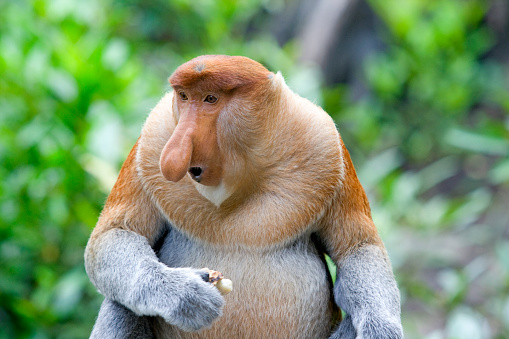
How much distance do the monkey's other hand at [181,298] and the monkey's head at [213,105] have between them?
11.5 inches

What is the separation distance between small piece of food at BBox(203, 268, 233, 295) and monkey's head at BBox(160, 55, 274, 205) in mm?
271

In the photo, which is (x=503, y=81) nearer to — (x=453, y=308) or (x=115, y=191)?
(x=453, y=308)

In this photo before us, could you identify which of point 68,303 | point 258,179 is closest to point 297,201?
point 258,179

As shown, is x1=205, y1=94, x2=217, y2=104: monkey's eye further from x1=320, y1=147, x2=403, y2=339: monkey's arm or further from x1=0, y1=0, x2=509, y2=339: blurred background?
x1=0, y1=0, x2=509, y2=339: blurred background

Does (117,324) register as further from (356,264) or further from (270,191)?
(356,264)

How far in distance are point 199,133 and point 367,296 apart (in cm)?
76

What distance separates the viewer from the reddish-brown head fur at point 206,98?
1.65m

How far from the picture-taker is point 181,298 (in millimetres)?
1748

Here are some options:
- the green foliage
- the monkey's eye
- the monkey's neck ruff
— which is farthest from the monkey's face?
the green foliage

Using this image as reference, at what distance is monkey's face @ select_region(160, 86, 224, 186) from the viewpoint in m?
1.60

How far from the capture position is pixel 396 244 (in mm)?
4574

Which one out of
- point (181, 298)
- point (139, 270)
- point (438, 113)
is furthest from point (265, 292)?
point (438, 113)

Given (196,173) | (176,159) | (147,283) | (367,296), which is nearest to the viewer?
(176,159)

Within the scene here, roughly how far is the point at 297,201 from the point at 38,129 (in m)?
2.85
